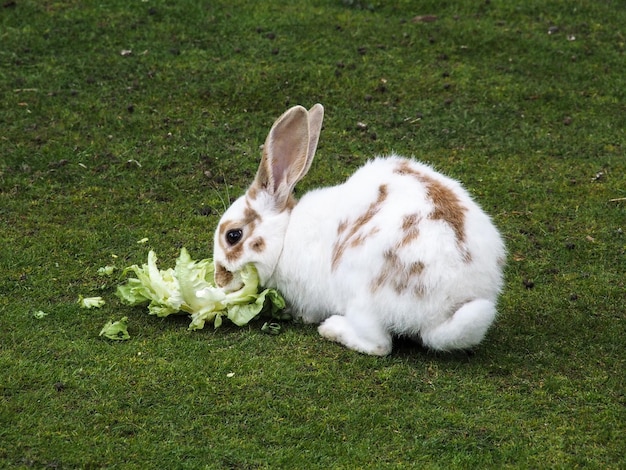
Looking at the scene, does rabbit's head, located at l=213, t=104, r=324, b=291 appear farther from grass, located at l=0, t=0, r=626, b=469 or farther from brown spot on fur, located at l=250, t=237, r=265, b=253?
grass, located at l=0, t=0, r=626, b=469

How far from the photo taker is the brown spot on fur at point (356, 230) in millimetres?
4746

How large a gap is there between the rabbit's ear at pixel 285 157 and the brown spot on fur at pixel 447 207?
625 mm

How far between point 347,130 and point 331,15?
1.89 meters

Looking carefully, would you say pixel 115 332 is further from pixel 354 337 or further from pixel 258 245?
pixel 354 337

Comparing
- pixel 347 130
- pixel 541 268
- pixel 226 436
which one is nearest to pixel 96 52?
pixel 347 130

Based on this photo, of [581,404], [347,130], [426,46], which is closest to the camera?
[581,404]

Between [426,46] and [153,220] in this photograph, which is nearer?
[153,220]

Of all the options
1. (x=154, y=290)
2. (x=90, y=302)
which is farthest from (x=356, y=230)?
(x=90, y=302)

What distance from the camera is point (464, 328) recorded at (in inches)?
173

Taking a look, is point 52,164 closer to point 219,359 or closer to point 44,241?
point 44,241

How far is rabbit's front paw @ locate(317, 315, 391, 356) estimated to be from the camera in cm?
469

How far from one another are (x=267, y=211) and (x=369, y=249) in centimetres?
79

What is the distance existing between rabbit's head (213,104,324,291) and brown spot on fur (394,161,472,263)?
67 cm

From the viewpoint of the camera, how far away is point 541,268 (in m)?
5.71
